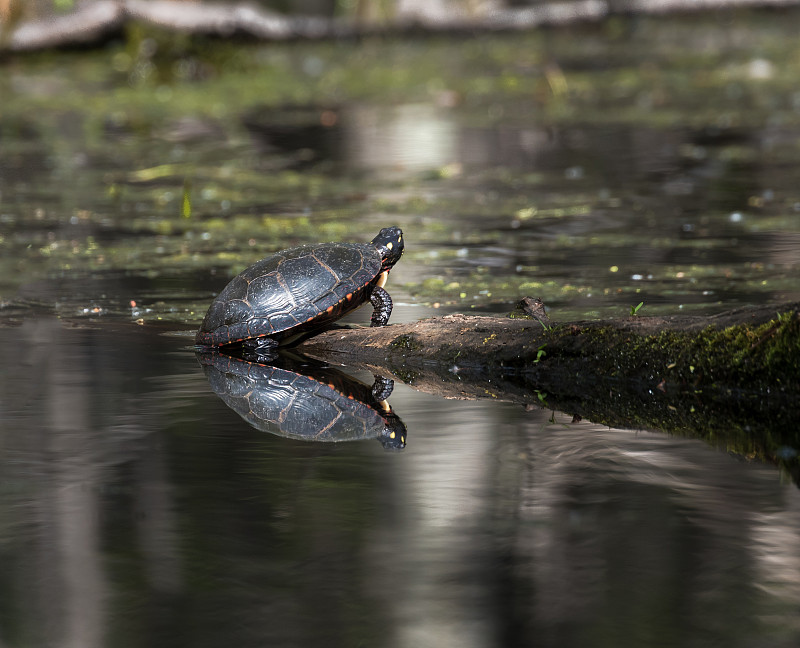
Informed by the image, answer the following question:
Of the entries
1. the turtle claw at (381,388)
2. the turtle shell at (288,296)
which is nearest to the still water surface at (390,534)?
the turtle claw at (381,388)

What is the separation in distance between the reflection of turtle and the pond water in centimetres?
10

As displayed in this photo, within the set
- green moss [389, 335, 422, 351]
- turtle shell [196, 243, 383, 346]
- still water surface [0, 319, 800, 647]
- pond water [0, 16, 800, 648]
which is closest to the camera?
still water surface [0, 319, 800, 647]

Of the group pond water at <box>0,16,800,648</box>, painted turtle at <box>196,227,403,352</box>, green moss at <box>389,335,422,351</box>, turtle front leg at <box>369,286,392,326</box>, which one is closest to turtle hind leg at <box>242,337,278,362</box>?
painted turtle at <box>196,227,403,352</box>

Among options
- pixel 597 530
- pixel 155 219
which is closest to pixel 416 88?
pixel 155 219

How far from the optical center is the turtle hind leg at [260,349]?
664cm

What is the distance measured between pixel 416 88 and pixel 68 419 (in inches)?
568

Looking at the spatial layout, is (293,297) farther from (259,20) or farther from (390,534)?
(259,20)

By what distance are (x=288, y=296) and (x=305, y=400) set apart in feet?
3.04

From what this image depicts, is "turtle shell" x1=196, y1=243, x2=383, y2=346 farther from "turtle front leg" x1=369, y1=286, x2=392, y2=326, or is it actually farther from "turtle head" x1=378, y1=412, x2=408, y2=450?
"turtle head" x1=378, y1=412, x2=408, y2=450

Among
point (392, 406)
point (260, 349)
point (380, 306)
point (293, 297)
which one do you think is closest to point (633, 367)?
point (392, 406)

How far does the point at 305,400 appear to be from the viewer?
5.76m

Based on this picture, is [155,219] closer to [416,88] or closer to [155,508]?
[155,508]

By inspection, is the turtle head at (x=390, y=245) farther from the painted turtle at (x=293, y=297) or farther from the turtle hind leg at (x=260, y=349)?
the turtle hind leg at (x=260, y=349)

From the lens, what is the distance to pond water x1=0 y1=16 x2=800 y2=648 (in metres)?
3.64
